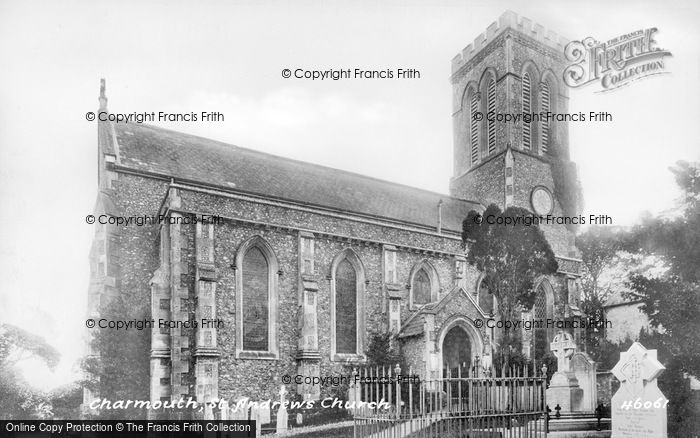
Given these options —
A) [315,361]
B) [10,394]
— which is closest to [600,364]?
[315,361]

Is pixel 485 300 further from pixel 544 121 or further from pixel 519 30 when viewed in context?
pixel 519 30

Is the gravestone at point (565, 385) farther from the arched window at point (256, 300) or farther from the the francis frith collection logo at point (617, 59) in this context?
the arched window at point (256, 300)

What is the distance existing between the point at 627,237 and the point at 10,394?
67.2ft

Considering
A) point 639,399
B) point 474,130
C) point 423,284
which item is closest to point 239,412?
point 423,284

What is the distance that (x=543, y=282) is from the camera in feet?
92.6

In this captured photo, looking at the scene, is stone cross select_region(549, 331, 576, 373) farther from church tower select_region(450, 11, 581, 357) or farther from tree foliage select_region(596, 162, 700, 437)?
church tower select_region(450, 11, 581, 357)

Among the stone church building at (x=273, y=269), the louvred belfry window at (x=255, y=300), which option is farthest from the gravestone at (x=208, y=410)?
the louvred belfry window at (x=255, y=300)

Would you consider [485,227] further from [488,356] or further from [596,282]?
[596,282]

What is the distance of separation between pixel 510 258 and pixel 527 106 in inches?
553

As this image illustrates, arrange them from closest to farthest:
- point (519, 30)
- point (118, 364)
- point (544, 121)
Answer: point (118, 364), point (519, 30), point (544, 121)

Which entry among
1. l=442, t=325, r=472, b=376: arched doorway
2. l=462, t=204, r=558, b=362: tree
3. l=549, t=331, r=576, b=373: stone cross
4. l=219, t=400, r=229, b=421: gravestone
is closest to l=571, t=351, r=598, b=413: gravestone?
l=549, t=331, r=576, b=373: stone cross

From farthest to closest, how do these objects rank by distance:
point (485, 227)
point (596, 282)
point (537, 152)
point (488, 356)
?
point (596, 282), point (537, 152), point (488, 356), point (485, 227)

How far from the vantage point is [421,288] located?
2444 cm

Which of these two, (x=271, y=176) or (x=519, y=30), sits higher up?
(x=519, y=30)
